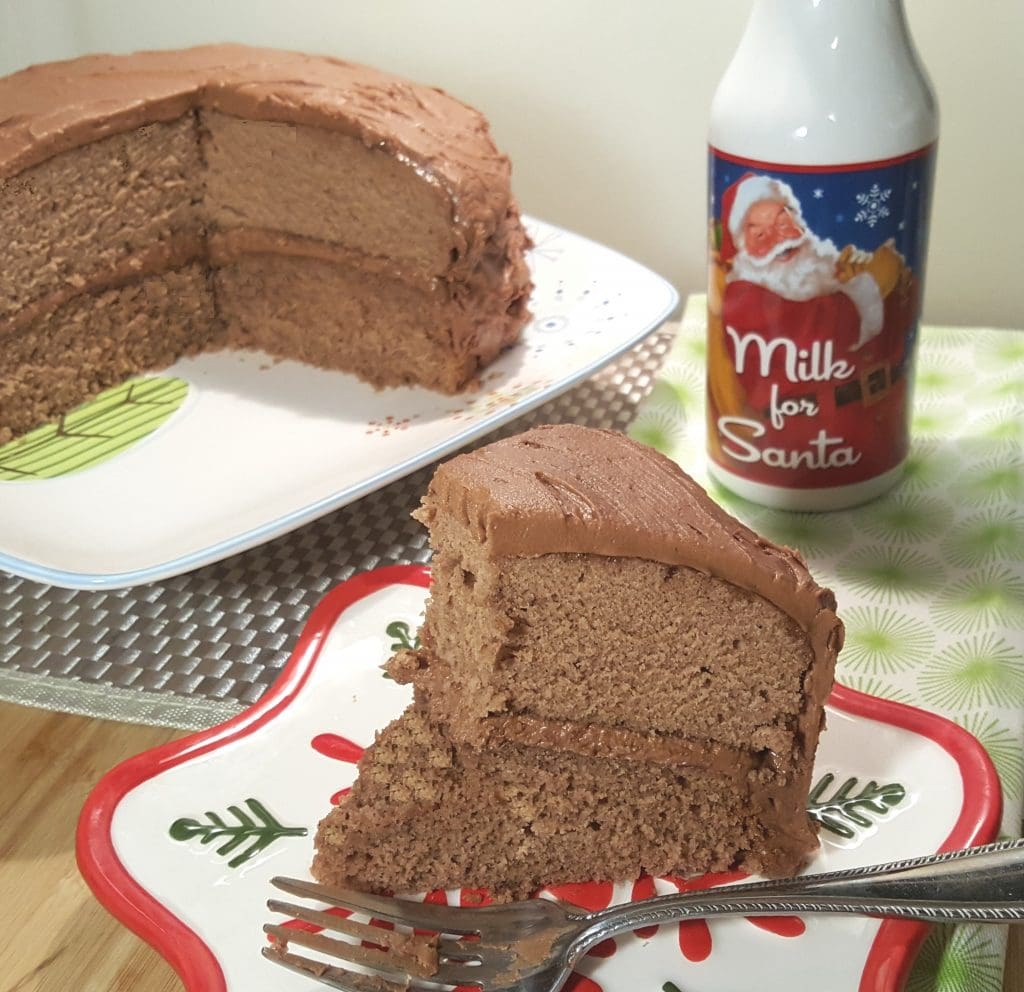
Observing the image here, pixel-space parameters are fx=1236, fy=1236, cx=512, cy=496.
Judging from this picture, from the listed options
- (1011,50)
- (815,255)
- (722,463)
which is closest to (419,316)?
(722,463)

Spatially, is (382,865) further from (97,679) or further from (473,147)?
(473,147)

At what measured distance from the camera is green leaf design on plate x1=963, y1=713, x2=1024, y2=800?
3.44ft

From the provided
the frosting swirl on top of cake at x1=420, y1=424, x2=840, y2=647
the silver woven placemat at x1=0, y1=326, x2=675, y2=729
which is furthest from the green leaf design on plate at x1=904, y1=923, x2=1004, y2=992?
the silver woven placemat at x1=0, y1=326, x2=675, y2=729

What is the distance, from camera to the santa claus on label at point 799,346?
125cm

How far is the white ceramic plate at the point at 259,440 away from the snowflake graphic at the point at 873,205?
43 cm

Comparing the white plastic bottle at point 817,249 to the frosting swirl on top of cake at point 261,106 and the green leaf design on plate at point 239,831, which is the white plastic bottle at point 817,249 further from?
the green leaf design on plate at point 239,831

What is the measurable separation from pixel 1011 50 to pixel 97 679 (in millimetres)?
1370

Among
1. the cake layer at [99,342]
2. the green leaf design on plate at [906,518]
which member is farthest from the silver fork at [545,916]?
the cake layer at [99,342]

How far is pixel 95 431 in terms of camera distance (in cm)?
164

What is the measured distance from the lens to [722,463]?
4.73ft

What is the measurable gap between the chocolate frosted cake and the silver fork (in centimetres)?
86

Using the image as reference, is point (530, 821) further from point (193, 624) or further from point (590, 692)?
point (193, 624)

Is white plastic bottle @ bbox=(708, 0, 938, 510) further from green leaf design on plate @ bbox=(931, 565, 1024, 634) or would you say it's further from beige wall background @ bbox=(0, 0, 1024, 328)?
beige wall background @ bbox=(0, 0, 1024, 328)

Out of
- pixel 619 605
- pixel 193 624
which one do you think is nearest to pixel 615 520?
pixel 619 605
